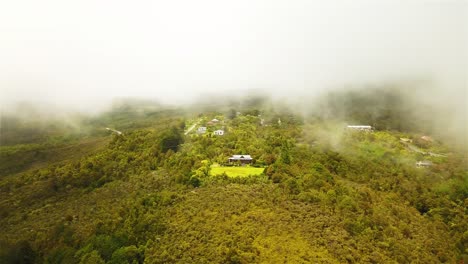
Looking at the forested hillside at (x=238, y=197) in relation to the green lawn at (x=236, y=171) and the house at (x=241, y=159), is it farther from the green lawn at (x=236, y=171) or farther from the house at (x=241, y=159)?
the house at (x=241, y=159)

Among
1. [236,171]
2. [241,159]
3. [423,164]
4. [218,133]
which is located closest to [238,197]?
[236,171]

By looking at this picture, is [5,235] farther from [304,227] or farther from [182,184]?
[304,227]

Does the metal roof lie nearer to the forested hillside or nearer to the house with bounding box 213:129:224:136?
the forested hillside

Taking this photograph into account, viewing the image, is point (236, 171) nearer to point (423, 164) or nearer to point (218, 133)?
point (218, 133)

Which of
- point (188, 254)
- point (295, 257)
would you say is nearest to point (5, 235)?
point (188, 254)

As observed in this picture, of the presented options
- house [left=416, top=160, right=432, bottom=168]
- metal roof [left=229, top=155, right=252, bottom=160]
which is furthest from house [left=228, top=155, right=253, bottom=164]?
house [left=416, top=160, right=432, bottom=168]

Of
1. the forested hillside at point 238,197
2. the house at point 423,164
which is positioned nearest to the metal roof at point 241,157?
the forested hillside at point 238,197

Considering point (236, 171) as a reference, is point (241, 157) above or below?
above
